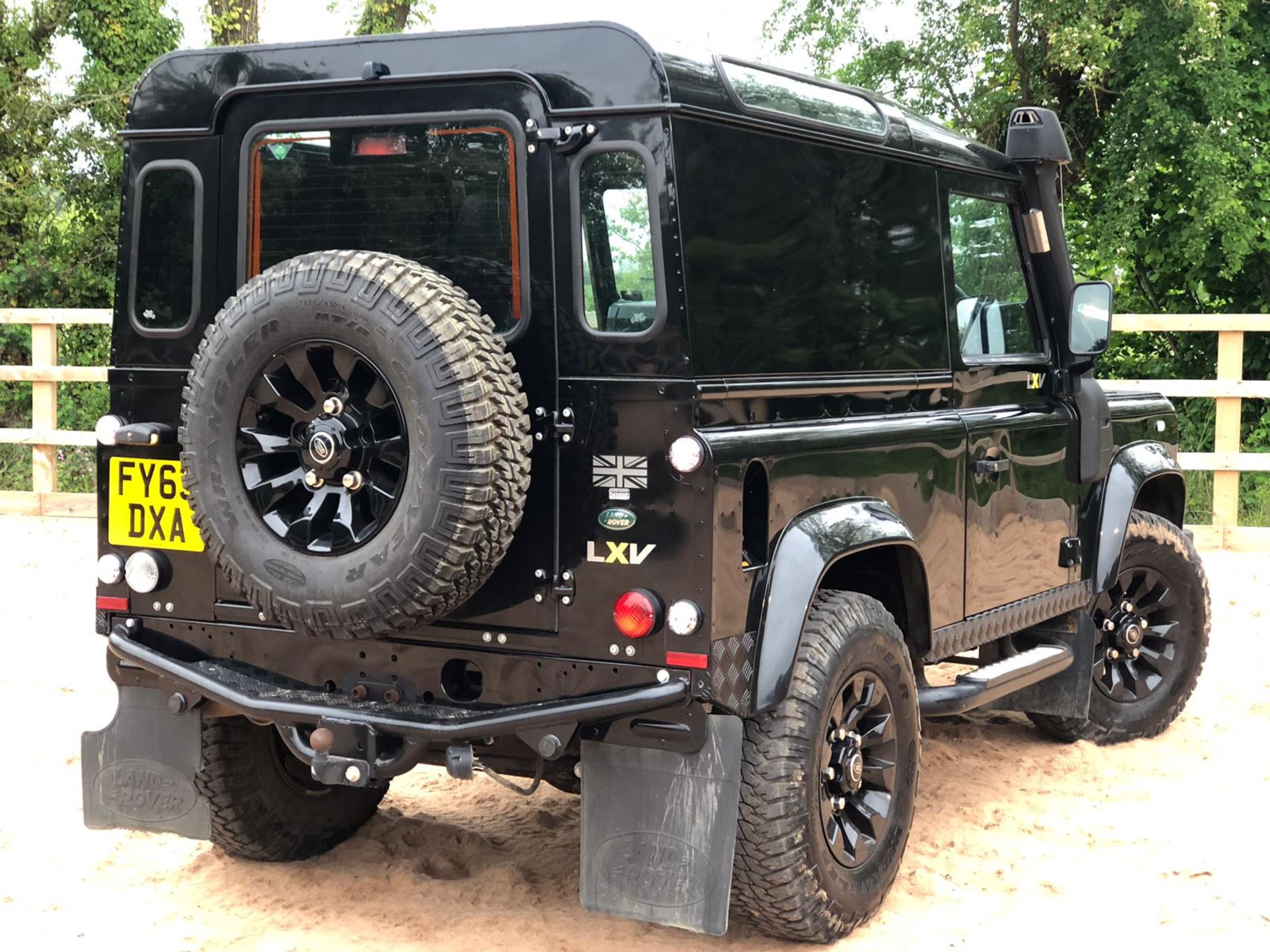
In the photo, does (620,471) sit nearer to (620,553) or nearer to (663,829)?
(620,553)

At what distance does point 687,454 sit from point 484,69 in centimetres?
116

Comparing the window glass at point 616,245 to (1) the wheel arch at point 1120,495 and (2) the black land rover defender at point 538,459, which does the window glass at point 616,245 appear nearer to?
(2) the black land rover defender at point 538,459

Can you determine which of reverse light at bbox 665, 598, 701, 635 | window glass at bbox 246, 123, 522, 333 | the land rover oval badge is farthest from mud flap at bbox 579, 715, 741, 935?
window glass at bbox 246, 123, 522, 333

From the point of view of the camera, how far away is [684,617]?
3.65 meters

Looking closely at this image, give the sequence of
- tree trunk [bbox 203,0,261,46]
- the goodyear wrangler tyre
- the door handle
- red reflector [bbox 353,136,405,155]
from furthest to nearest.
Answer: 1. tree trunk [bbox 203,0,261,46]
2. the door handle
3. red reflector [bbox 353,136,405,155]
4. the goodyear wrangler tyre

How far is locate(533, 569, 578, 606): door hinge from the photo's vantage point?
380 centimetres

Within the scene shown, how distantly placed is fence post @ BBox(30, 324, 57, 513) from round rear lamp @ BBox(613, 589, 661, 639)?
32.3ft

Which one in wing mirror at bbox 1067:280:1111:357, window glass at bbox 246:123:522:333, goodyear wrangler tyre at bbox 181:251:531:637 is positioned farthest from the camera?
wing mirror at bbox 1067:280:1111:357

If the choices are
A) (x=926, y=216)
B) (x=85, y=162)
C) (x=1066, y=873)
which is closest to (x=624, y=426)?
(x=926, y=216)

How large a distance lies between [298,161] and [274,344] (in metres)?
Result: 0.71

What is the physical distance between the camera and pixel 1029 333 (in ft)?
18.3

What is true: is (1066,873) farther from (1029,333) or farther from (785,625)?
(1029,333)

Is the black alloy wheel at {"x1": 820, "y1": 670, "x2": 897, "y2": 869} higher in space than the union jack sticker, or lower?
lower

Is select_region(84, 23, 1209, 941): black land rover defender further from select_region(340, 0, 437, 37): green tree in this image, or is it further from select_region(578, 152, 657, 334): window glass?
select_region(340, 0, 437, 37): green tree
